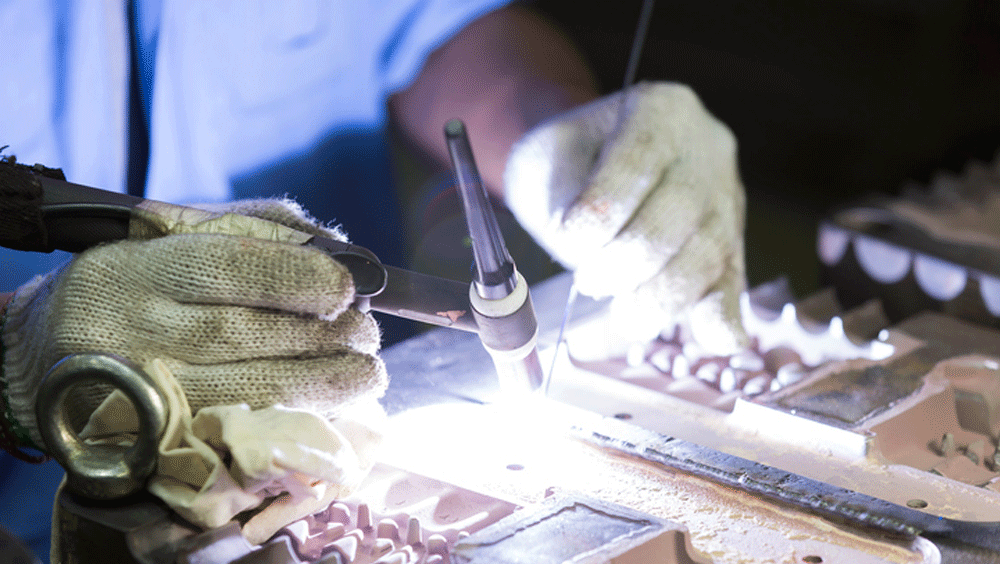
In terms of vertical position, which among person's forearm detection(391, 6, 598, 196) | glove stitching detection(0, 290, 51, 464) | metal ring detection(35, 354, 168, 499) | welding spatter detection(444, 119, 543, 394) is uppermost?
person's forearm detection(391, 6, 598, 196)

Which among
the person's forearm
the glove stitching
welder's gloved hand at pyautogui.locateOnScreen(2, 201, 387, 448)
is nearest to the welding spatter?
welder's gloved hand at pyautogui.locateOnScreen(2, 201, 387, 448)

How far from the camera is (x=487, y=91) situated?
5.44 ft

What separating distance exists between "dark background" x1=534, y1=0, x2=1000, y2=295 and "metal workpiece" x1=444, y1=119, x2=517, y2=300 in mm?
2003

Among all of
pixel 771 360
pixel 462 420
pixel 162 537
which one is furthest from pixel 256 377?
pixel 771 360

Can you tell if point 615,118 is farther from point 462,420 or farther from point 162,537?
point 162,537

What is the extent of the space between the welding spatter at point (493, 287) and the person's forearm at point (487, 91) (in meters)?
0.74

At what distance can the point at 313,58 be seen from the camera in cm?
142

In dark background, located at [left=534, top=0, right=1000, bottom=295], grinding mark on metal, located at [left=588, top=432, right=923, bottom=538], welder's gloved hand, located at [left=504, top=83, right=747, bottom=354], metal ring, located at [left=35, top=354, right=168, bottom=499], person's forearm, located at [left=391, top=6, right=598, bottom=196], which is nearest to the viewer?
metal ring, located at [left=35, top=354, right=168, bottom=499]

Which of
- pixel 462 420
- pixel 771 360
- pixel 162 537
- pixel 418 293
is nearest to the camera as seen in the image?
pixel 162 537

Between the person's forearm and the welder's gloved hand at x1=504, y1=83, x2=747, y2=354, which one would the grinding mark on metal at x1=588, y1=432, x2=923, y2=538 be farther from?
the person's forearm

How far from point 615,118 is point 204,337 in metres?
0.81

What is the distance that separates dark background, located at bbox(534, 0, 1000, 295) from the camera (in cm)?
295

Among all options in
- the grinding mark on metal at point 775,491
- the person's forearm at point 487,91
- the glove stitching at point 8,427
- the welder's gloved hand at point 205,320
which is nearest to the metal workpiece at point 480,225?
the welder's gloved hand at point 205,320

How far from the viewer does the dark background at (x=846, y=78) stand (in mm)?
2951
